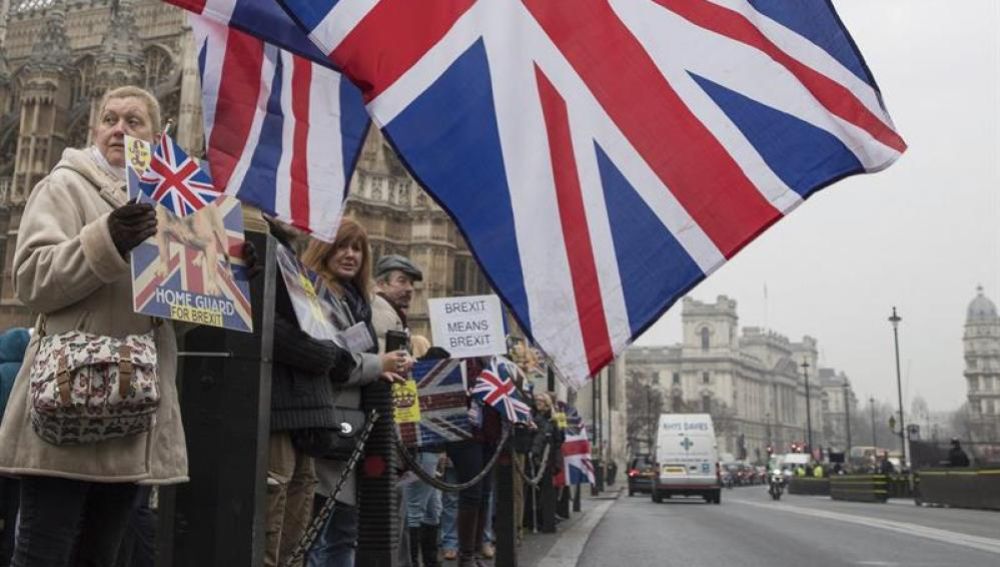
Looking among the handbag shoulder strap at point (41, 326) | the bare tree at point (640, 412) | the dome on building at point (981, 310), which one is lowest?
the handbag shoulder strap at point (41, 326)

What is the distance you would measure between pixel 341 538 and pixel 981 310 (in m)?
169

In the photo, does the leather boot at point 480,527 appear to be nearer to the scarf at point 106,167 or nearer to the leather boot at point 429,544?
the leather boot at point 429,544

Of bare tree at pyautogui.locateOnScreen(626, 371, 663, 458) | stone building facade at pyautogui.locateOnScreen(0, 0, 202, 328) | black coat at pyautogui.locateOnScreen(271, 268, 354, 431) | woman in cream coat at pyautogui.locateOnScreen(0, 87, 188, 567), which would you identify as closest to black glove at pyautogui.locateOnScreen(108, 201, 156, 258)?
woman in cream coat at pyautogui.locateOnScreen(0, 87, 188, 567)

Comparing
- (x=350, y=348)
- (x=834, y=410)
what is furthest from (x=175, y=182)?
(x=834, y=410)

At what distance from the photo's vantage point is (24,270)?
2.69 m

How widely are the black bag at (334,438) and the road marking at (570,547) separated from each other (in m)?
4.42

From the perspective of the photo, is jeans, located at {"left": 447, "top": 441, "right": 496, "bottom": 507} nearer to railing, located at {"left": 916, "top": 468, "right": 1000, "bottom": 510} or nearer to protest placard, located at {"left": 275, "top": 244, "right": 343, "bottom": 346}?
protest placard, located at {"left": 275, "top": 244, "right": 343, "bottom": 346}

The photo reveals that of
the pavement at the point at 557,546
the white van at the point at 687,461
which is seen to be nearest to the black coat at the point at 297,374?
the pavement at the point at 557,546

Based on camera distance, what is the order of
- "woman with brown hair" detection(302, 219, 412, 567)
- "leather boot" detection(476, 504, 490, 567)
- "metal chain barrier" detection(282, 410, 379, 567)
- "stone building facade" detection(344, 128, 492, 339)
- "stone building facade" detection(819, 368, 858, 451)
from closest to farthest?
"metal chain barrier" detection(282, 410, 379, 567) → "woman with brown hair" detection(302, 219, 412, 567) → "leather boot" detection(476, 504, 490, 567) → "stone building facade" detection(344, 128, 492, 339) → "stone building facade" detection(819, 368, 858, 451)

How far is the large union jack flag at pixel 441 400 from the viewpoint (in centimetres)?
615

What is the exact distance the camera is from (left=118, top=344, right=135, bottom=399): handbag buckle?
8.43 feet

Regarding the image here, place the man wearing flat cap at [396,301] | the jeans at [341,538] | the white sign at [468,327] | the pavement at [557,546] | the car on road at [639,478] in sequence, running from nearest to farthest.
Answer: the jeans at [341,538]
the man wearing flat cap at [396,301]
the white sign at [468,327]
the pavement at [557,546]
the car on road at [639,478]

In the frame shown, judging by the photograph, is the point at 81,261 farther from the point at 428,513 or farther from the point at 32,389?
the point at 428,513

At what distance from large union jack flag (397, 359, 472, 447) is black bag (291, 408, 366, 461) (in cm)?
184
